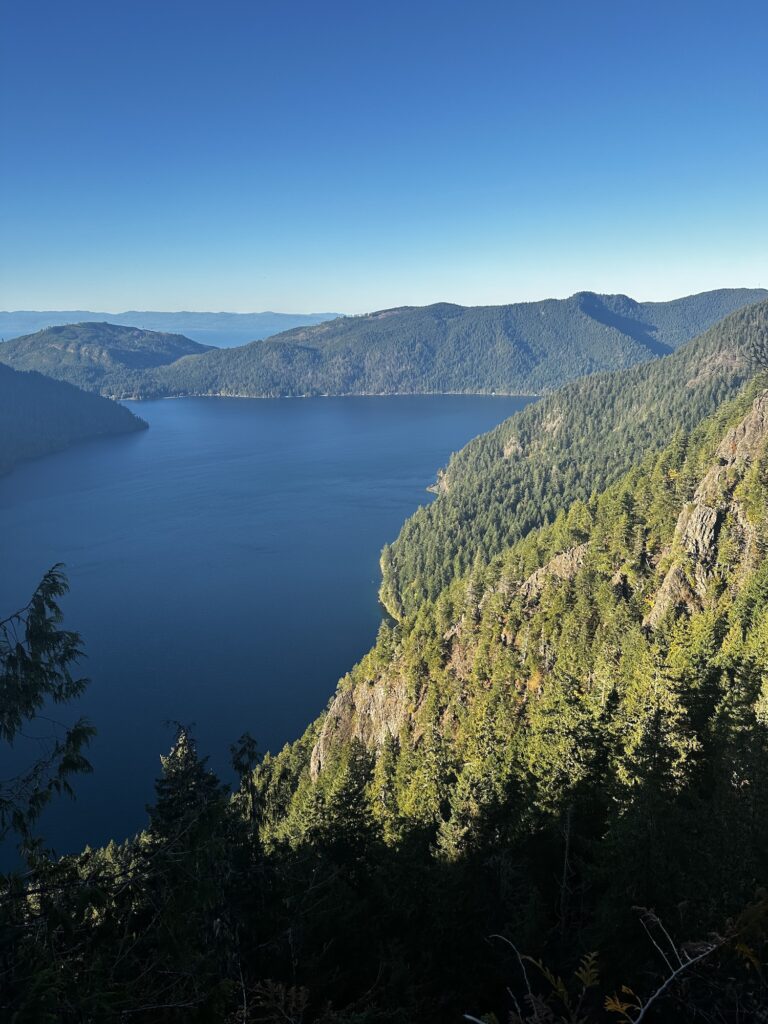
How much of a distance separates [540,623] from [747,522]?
19372 mm

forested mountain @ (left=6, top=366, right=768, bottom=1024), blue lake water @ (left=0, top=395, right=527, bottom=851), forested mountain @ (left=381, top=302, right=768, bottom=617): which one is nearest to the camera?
forested mountain @ (left=6, top=366, right=768, bottom=1024)

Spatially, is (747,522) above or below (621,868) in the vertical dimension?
above

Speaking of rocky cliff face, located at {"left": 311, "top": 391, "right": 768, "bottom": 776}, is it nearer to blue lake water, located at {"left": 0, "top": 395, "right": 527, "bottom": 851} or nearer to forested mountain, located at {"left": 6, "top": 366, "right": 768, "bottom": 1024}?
forested mountain, located at {"left": 6, "top": 366, "right": 768, "bottom": 1024}

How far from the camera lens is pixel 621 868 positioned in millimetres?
18641

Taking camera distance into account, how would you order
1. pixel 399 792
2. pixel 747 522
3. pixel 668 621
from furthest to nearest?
pixel 747 522, pixel 668 621, pixel 399 792

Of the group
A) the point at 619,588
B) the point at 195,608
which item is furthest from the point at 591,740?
the point at 195,608

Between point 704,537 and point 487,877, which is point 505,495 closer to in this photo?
point 704,537

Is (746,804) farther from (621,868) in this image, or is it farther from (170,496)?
(170,496)

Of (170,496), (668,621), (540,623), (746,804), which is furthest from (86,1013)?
(170,496)

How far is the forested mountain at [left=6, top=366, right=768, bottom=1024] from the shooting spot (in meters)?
9.02

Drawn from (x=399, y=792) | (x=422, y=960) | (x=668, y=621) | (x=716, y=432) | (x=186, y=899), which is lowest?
(x=399, y=792)

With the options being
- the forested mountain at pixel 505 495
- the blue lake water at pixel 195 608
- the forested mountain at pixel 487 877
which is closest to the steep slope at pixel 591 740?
the forested mountain at pixel 487 877

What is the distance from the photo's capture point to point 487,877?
23.3m

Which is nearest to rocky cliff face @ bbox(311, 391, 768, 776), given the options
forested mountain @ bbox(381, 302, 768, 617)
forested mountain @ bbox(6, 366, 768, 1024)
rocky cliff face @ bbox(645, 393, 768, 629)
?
rocky cliff face @ bbox(645, 393, 768, 629)
